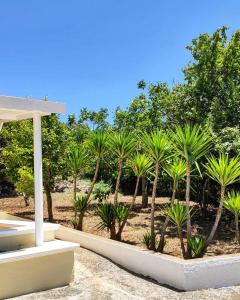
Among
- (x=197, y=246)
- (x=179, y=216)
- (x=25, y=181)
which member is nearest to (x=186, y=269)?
(x=197, y=246)

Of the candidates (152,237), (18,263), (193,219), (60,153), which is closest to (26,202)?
(60,153)

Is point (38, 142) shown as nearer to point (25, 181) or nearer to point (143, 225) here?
point (143, 225)

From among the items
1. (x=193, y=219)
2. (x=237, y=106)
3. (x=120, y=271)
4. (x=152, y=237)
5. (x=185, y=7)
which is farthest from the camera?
(x=193, y=219)

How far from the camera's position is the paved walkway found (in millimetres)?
7663

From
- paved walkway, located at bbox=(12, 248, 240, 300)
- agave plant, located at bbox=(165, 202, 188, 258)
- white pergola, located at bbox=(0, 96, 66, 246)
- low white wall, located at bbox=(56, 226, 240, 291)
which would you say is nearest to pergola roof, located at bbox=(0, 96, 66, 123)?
white pergola, located at bbox=(0, 96, 66, 246)

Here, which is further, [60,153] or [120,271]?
[60,153]

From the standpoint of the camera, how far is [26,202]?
17.4 metres

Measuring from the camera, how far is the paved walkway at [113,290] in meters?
7.66

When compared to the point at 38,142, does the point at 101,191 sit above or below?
below

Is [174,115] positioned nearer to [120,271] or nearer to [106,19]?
[106,19]

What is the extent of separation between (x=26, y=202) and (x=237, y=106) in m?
8.83

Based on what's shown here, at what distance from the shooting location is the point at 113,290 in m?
8.03

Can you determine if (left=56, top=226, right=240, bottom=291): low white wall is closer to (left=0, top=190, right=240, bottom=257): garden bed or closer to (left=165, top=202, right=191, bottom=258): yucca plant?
(left=165, top=202, right=191, bottom=258): yucca plant

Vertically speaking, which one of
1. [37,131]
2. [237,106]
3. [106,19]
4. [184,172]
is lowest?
[184,172]
